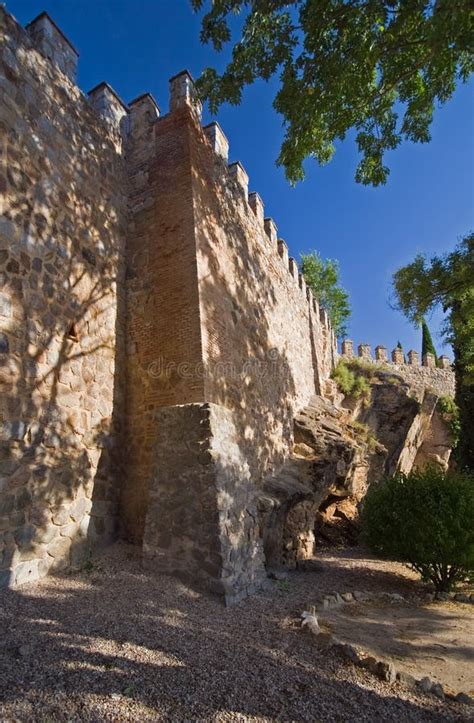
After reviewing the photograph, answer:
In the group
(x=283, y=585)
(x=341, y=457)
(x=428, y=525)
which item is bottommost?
(x=283, y=585)

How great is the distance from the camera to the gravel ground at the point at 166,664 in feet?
8.40

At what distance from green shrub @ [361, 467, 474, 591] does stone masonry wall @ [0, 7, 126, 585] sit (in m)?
4.60

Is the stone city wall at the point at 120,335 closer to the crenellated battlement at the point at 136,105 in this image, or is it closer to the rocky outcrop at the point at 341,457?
the crenellated battlement at the point at 136,105

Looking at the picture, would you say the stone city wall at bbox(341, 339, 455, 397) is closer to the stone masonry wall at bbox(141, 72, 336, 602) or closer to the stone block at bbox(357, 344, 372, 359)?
the stone block at bbox(357, 344, 372, 359)

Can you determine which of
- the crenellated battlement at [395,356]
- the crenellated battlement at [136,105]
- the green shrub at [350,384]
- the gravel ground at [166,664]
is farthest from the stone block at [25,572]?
the crenellated battlement at [395,356]

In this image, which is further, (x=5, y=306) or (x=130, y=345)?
(x=130, y=345)

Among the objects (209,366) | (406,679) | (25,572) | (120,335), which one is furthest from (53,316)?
(406,679)

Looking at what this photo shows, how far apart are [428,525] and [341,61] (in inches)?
278

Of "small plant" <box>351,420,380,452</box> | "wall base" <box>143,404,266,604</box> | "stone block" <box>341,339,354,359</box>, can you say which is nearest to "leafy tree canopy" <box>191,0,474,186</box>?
"wall base" <box>143,404,266,604</box>

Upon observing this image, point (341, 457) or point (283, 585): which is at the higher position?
point (341, 457)

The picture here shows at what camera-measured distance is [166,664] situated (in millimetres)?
3070

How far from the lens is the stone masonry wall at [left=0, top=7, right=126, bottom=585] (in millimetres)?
4629

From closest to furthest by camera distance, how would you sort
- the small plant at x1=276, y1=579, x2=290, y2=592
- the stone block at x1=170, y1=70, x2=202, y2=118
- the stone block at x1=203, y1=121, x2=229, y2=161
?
1. the small plant at x1=276, y1=579, x2=290, y2=592
2. the stone block at x1=170, y1=70, x2=202, y2=118
3. the stone block at x1=203, y1=121, x2=229, y2=161

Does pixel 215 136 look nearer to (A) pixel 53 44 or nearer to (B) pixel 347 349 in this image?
(A) pixel 53 44
